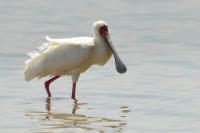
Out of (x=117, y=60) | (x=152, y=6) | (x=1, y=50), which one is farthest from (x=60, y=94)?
(x=152, y=6)

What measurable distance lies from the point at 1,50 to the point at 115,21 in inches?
199

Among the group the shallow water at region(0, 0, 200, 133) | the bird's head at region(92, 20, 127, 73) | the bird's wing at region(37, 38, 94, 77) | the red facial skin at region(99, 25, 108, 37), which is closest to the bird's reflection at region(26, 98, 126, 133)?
the shallow water at region(0, 0, 200, 133)

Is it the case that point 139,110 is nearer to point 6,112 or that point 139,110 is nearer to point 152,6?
point 6,112

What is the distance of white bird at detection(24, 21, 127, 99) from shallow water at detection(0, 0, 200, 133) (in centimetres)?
44

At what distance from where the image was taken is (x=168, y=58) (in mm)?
18719

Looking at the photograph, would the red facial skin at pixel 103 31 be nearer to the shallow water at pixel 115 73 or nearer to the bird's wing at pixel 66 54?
the bird's wing at pixel 66 54

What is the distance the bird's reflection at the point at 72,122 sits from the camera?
38.4ft

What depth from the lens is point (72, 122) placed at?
1232 centimetres

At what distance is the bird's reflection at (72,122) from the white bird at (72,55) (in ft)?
3.93

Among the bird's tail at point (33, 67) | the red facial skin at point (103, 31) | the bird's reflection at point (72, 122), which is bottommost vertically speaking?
the bird's reflection at point (72, 122)

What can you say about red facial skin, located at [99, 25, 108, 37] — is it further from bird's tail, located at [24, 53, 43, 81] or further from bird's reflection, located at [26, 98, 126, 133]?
bird's reflection, located at [26, 98, 126, 133]

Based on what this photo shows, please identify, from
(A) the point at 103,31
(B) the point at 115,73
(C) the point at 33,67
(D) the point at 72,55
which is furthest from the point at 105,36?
(B) the point at 115,73

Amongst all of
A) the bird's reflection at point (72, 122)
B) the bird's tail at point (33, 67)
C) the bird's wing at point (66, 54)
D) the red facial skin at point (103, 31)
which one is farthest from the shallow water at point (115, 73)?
the red facial skin at point (103, 31)

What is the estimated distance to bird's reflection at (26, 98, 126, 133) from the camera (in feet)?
38.4
